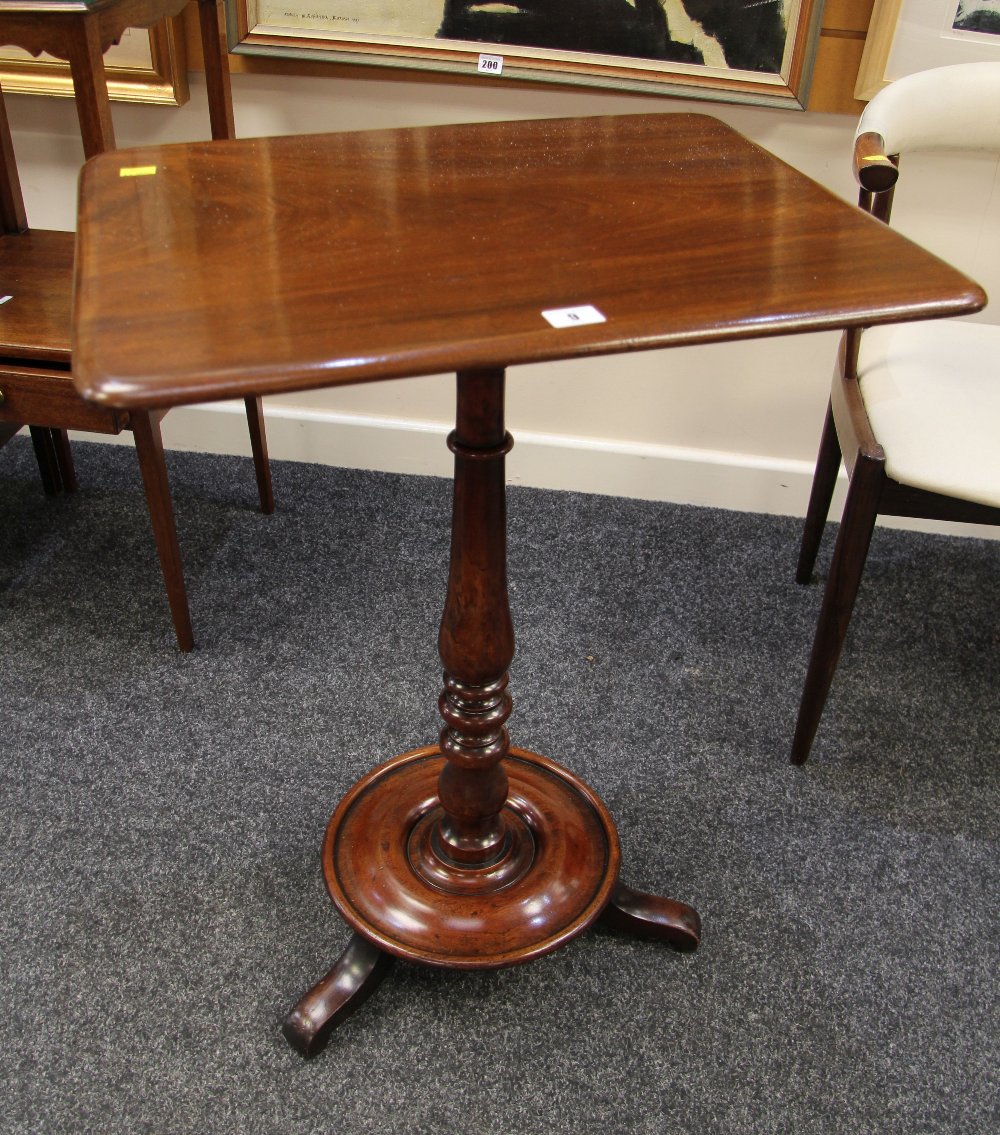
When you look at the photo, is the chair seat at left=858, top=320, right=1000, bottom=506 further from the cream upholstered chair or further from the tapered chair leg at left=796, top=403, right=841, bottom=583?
the tapered chair leg at left=796, top=403, right=841, bottom=583

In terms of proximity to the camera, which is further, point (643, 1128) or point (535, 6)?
point (535, 6)

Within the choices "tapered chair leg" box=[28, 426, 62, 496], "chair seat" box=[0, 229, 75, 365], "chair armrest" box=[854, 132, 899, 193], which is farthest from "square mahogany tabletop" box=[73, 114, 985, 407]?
"tapered chair leg" box=[28, 426, 62, 496]

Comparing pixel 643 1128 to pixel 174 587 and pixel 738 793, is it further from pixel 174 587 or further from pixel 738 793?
pixel 174 587

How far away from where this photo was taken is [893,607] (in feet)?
6.82

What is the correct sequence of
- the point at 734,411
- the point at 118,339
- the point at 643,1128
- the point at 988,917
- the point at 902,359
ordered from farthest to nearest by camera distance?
the point at 734,411 → the point at 902,359 → the point at 988,917 → the point at 643,1128 → the point at 118,339

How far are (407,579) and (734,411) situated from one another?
2.49 feet

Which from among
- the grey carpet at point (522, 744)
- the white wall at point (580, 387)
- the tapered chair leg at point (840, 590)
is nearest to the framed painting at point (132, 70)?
the white wall at point (580, 387)

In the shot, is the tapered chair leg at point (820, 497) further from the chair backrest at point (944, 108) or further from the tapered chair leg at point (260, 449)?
the tapered chair leg at point (260, 449)


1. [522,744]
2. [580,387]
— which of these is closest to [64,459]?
[580,387]

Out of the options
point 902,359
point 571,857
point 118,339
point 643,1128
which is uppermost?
point 118,339

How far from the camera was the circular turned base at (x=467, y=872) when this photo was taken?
4.35 ft

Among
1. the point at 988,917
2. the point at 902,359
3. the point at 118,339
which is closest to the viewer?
the point at 118,339

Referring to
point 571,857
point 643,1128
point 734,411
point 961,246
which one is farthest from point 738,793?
point 961,246

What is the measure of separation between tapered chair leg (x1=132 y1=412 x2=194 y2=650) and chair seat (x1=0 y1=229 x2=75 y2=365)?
157 mm
